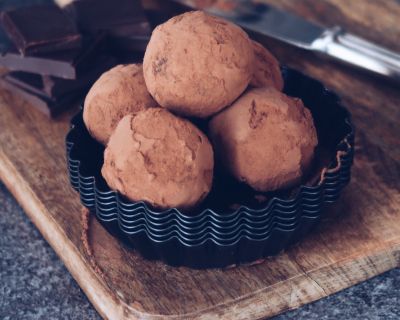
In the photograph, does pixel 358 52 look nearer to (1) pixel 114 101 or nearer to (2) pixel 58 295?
(1) pixel 114 101

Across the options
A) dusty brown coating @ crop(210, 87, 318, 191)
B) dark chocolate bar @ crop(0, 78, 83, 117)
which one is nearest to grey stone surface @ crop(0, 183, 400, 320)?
dusty brown coating @ crop(210, 87, 318, 191)

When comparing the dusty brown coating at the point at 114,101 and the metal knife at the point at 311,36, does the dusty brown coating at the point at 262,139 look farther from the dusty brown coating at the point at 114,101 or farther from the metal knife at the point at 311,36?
the metal knife at the point at 311,36

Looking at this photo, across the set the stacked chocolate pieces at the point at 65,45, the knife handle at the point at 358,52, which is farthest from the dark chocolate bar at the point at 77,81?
the knife handle at the point at 358,52

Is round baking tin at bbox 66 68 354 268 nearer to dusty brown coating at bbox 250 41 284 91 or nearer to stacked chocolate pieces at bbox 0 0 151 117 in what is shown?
dusty brown coating at bbox 250 41 284 91

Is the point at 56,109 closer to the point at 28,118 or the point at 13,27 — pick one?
the point at 28,118

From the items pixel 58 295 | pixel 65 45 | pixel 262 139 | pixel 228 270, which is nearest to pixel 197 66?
pixel 262 139
